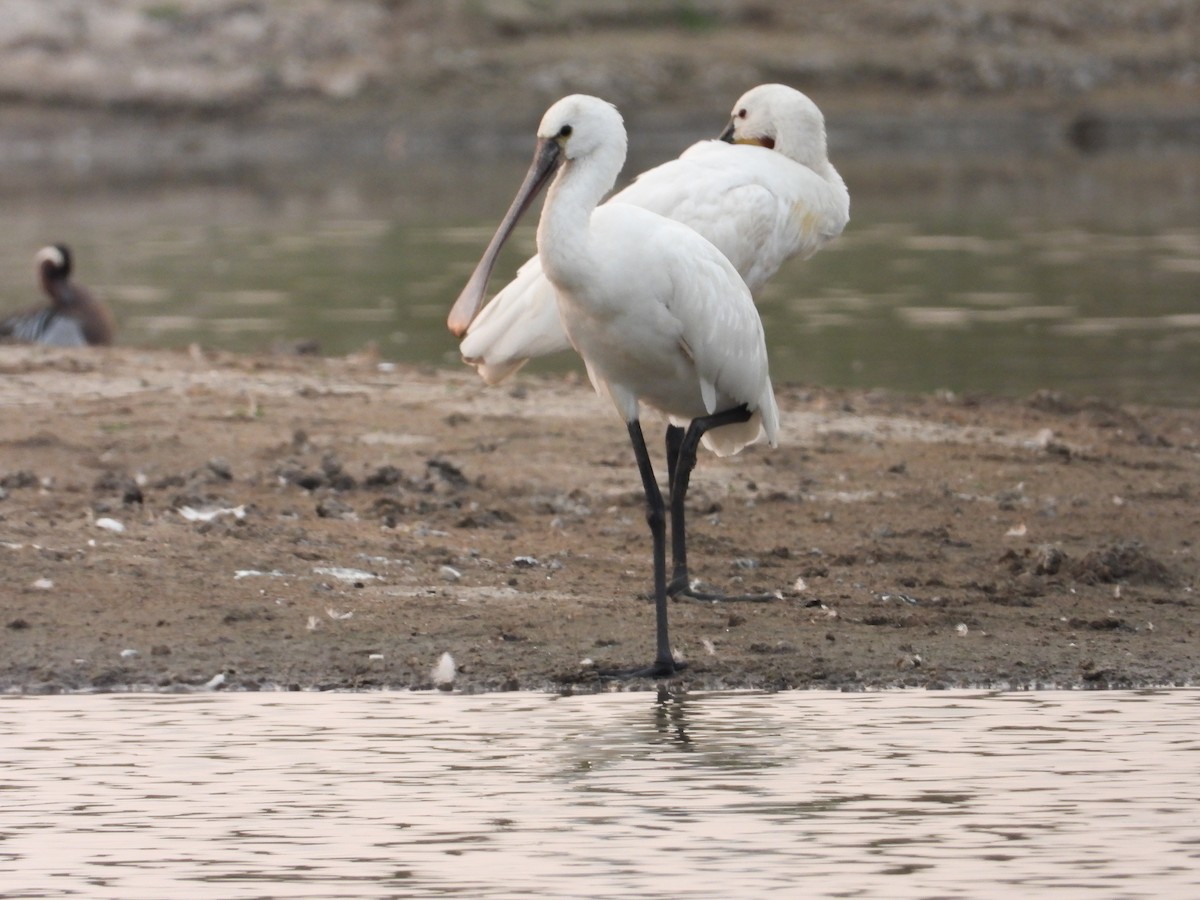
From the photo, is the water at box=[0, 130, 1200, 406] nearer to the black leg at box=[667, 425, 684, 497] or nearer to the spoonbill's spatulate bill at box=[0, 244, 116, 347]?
the spoonbill's spatulate bill at box=[0, 244, 116, 347]

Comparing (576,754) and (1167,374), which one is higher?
(1167,374)

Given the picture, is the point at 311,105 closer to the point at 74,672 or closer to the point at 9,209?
the point at 9,209

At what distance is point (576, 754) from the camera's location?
21.2 ft

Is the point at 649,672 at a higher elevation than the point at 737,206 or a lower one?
lower

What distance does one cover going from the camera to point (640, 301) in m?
7.70

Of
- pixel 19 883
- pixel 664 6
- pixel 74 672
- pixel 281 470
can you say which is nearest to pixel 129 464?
pixel 281 470

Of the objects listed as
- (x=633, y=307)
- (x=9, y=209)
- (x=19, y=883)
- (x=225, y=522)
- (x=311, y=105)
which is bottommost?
(x=19, y=883)

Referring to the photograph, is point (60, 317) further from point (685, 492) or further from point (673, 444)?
point (685, 492)

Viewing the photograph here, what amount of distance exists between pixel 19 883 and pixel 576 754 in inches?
67.0

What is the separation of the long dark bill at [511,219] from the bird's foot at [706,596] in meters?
1.20

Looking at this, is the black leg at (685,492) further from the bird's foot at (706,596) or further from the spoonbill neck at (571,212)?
the spoonbill neck at (571,212)

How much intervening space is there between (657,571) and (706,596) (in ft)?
2.27

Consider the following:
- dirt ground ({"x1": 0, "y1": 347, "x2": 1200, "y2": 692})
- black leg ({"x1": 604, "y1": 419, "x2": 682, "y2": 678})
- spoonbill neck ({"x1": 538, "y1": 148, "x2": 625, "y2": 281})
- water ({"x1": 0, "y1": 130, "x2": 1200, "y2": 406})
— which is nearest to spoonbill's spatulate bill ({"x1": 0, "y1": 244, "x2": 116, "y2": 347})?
water ({"x1": 0, "y1": 130, "x2": 1200, "y2": 406})

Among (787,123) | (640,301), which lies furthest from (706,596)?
(787,123)
